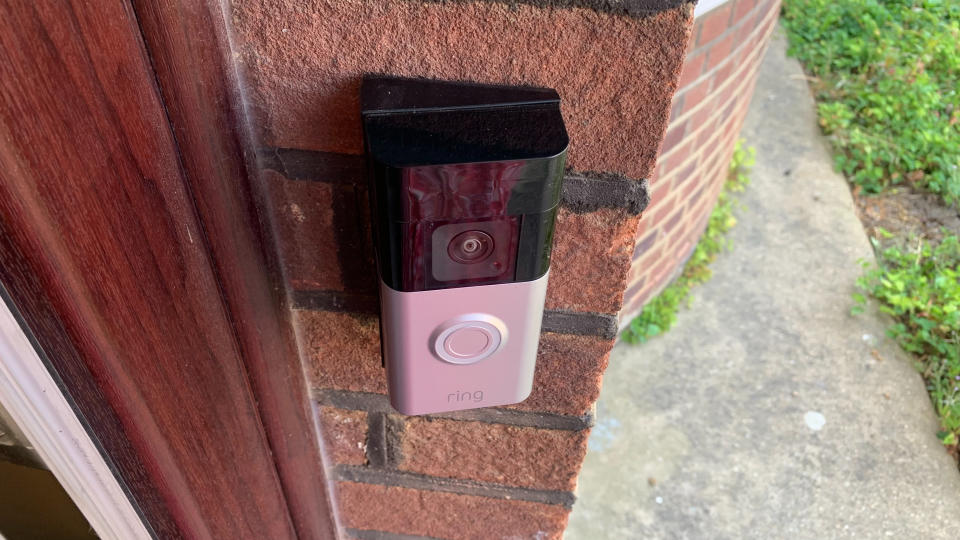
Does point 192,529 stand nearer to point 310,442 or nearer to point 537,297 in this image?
point 310,442

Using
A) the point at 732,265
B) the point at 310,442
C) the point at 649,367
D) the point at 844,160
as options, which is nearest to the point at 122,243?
the point at 310,442

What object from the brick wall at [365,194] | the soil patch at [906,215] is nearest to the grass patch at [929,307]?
the soil patch at [906,215]

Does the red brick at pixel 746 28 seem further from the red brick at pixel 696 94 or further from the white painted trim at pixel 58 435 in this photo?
the white painted trim at pixel 58 435

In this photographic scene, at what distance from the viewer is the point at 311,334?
811 mm

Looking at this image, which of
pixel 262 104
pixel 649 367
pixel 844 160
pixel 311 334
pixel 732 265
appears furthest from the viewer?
pixel 844 160

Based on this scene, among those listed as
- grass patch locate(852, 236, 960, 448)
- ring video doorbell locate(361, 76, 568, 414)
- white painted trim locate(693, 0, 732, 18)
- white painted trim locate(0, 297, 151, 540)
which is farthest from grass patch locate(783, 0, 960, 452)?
white painted trim locate(0, 297, 151, 540)

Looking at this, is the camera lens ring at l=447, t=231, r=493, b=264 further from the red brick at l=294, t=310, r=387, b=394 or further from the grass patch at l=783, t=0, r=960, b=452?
the grass patch at l=783, t=0, r=960, b=452

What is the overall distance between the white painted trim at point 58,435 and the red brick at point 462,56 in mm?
269

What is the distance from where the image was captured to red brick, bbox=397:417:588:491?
898mm

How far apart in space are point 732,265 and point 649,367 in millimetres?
610

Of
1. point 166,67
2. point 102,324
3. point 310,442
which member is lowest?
point 310,442

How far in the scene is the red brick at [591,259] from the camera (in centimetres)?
68

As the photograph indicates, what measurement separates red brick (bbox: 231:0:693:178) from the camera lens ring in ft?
0.40

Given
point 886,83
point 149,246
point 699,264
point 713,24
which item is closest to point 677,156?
point 713,24
